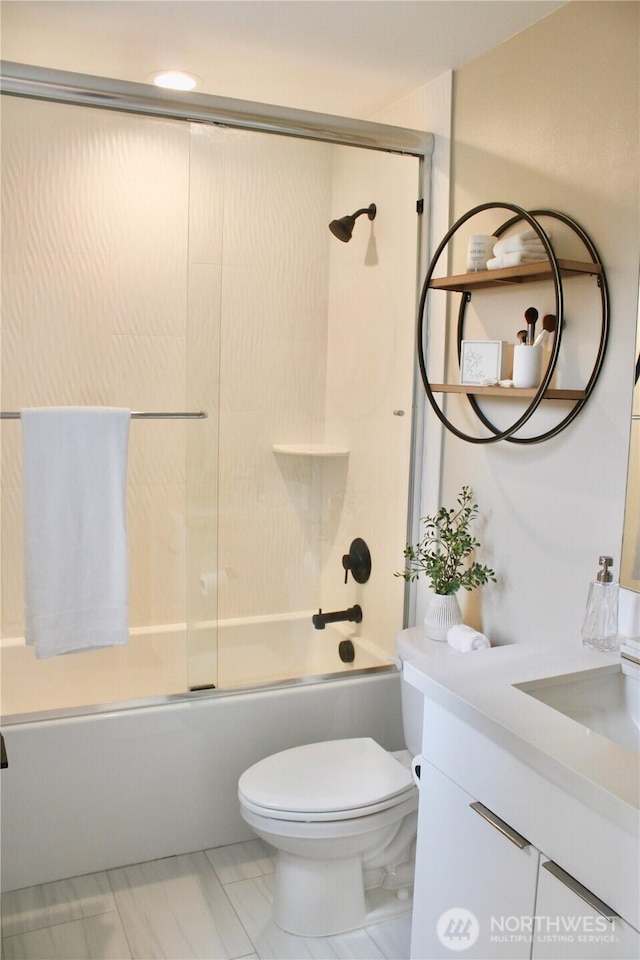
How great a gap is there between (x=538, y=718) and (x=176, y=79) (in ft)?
7.20

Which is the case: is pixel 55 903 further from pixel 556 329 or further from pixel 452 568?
pixel 556 329

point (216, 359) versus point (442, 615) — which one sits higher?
point (216, 359)

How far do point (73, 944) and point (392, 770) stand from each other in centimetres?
88

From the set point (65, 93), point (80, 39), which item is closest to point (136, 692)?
point (65, 93)

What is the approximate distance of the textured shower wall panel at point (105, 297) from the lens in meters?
2.17

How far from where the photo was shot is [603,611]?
1.70m

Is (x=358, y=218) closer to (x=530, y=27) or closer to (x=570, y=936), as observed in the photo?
(x=530, y=27)

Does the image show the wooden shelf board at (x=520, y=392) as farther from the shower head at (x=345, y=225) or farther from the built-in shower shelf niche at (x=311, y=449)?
the shower head at (x=345, y=225)

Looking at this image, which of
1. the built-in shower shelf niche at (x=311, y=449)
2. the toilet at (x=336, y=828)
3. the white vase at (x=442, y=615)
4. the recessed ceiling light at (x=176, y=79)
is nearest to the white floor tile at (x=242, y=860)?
the toilet at (x=336, y=828)

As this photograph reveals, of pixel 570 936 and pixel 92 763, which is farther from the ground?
pixel 570 936

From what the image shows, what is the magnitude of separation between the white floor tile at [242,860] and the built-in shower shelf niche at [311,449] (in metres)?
1.16

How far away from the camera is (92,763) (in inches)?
86.5

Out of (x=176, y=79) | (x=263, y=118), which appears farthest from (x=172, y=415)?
(x=176, y=79)

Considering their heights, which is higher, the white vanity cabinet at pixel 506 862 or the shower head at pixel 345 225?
the shower head at pixel 345 225
